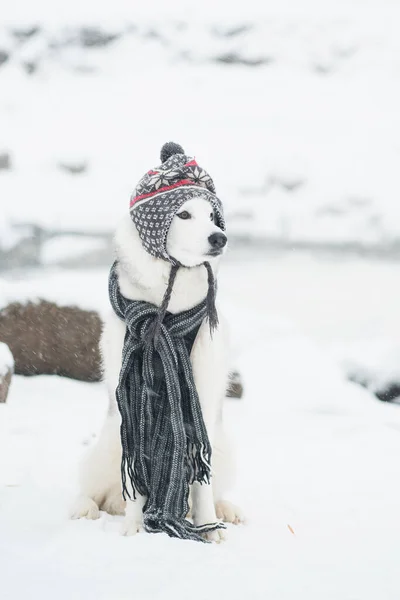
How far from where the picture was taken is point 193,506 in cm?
205

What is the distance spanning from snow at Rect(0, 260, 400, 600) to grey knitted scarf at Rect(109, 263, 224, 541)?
19 cm

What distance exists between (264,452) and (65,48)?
9.49 meters

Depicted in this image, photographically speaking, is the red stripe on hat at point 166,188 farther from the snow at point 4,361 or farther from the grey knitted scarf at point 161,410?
the snow at point 4,361

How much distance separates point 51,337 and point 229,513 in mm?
2368

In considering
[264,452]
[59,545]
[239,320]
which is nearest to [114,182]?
[239,320]

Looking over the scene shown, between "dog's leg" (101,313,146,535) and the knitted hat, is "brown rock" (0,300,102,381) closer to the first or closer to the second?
"dog's leg" (101,313,146,535)

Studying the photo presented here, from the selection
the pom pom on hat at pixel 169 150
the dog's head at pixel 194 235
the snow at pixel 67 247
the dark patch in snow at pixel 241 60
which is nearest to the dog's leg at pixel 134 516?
the dog's head at pixel 194 235

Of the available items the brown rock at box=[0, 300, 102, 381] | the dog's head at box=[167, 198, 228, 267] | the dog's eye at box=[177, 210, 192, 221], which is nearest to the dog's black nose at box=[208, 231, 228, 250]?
the dog's head at box=[167, 198, 228, 267]

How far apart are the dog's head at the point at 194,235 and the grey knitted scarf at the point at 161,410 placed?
0.20 feet

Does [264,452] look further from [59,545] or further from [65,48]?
[65,48]

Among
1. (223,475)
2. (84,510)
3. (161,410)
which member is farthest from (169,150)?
(84,510)

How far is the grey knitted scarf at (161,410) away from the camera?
1954mm

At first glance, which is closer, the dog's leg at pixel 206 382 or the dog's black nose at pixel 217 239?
the dog's black nose at pixel 217 239

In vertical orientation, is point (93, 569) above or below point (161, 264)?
below
